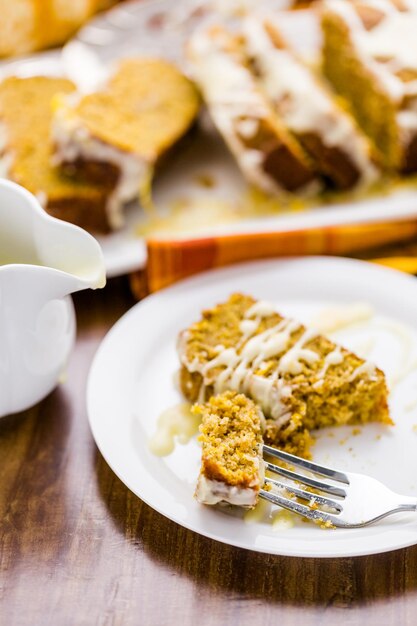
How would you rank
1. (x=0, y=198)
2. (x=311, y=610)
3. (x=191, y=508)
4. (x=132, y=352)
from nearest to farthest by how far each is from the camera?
(x=311, y=610) → (x=191, y=508) → (x=0, y=198) → (x=132, y=352)

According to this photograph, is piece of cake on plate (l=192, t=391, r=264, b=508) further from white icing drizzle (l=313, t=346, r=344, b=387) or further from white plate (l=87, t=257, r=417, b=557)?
white icing drizzle (l=313, t=346, r=344, b=387)

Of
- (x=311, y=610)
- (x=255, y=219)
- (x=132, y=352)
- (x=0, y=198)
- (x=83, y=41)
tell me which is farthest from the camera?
(x=83, y=41)

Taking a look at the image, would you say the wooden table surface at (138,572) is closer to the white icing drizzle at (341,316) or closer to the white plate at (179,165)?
the white icing drizzle at (341,316)

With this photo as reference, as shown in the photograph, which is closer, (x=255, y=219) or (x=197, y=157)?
(x=255, y=219)

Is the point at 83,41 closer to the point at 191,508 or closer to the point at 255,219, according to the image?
the point at 255,219

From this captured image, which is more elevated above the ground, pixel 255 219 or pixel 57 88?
pixel 57 88

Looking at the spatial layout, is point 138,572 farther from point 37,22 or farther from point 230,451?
point 37,22

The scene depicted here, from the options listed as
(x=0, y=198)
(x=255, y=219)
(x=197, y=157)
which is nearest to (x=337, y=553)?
(x=0, y=198)
